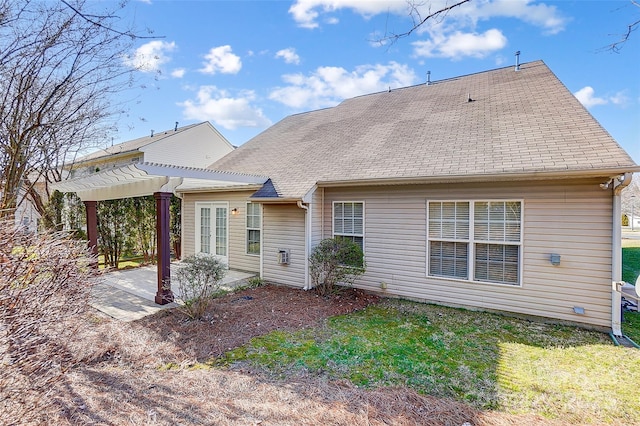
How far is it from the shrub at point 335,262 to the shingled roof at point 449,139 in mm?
1459

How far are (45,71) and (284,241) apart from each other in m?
5.86

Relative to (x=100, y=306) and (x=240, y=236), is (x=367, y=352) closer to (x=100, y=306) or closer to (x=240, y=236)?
(x=100, y=306)

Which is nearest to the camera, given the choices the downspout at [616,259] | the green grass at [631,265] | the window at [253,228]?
the downspout at [616,259]

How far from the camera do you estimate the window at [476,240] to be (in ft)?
20.1

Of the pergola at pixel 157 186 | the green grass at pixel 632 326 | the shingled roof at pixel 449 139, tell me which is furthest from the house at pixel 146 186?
the green grass at pixel 632 326

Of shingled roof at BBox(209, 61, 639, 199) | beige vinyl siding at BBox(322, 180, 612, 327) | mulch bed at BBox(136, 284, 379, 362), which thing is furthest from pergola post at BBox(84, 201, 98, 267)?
beige vinyl siding at BBox(322, 180, 612, 327)

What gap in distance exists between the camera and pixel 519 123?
7172 mm

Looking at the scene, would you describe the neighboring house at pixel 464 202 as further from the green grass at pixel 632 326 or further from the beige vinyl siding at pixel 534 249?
the green grass at pixel 632 326

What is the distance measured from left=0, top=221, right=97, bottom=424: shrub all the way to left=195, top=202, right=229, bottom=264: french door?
674 cm

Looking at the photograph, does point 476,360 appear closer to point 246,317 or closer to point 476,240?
point 476,240

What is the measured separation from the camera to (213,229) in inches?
428

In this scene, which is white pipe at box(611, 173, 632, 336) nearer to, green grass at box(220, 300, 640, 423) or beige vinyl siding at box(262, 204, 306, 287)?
green grass at box(220, 300, 640, 423)

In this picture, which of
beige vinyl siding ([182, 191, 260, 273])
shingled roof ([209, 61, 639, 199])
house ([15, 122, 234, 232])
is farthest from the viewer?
house ([15, 122, 234, 232])

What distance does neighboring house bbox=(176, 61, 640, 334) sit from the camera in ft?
18.1
